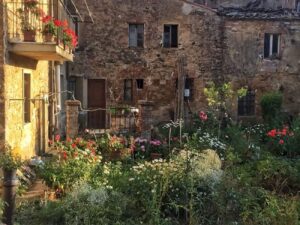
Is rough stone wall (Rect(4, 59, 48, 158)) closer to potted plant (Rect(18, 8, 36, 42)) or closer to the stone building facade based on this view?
potted plant (Rect(18, 8, 36, 42))

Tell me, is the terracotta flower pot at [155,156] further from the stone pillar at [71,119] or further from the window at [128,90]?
the window at [128,90]

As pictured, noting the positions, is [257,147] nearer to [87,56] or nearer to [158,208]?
[158,208]

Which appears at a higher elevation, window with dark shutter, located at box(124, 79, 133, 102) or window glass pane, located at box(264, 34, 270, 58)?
window glass pane, located at box(264, 34, 270, 58)

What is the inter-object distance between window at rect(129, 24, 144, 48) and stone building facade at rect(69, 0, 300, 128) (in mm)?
47

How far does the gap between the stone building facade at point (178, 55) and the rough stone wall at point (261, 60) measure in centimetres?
5

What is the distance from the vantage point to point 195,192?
6.27 meters

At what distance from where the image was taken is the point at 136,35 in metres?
18.0

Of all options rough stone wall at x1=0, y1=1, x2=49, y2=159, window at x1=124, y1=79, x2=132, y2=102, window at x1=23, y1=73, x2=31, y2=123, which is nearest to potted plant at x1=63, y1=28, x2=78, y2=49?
rough stone wall at x1=0, y1=1, x2=49, y2=159

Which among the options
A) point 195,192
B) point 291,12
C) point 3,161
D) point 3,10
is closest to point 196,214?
point 195,192

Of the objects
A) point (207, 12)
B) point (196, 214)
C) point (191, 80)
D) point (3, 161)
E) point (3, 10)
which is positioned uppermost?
point (207, 12)

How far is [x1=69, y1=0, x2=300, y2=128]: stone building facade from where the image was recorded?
17703 millimetres

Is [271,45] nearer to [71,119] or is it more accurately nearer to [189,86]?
[189,86]

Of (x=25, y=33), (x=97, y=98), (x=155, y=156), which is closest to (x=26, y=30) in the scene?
(x=25, y=33)

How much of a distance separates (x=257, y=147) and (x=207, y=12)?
8.95m
